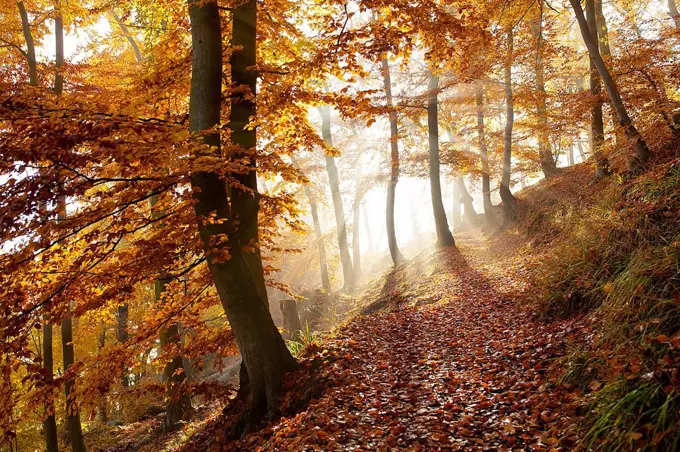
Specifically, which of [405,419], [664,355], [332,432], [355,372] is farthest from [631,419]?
[355,372]

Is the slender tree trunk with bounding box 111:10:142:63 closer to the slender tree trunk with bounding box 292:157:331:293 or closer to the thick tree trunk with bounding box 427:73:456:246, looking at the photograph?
the slender tree trunk with bounding box 292:157:331:293

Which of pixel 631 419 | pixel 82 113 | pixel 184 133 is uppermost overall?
pixel 82 113

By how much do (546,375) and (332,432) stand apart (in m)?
2.57

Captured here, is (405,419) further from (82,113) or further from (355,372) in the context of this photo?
(82,113)

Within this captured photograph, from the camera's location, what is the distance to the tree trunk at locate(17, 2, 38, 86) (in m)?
9.41

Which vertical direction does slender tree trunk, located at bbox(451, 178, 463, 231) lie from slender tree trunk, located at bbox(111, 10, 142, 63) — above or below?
below

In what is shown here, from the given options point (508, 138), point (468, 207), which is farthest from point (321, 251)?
point (508, 138)

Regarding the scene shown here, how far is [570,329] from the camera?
215 inches

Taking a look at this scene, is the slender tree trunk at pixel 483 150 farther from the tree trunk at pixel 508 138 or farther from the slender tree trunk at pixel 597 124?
the slender tree trunk at pixel 597 124

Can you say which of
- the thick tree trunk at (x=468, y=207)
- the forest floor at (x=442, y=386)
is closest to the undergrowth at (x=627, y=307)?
the forest floor at (x=442, y=386)

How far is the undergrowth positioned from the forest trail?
1.37 ft

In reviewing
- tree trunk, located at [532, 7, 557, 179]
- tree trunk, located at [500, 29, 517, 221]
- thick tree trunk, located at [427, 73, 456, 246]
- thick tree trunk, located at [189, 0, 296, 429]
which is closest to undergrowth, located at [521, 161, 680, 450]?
thick tree trunk, located at [189, 0, 296, 429]

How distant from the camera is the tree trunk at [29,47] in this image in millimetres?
9412

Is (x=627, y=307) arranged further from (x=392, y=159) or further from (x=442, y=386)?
(x=392, y=159)
